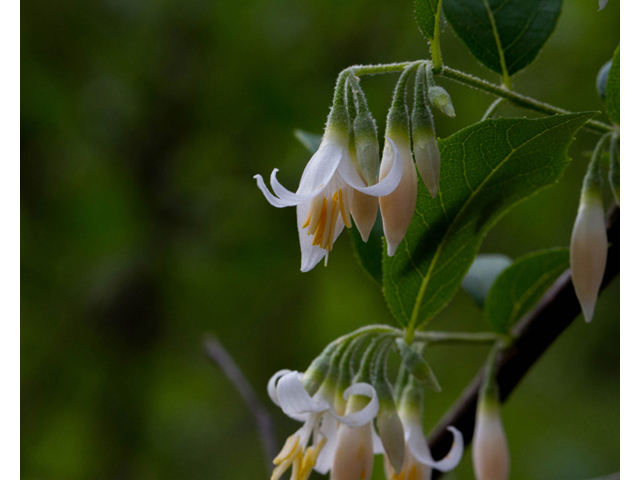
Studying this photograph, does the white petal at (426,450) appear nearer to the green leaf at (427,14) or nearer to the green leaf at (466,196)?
the green leaf at (466,196)

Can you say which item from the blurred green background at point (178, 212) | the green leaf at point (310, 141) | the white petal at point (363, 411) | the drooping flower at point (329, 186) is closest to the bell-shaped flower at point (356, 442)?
the white petal at point (363, 411)

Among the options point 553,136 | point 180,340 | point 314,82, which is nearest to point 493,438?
point 553,136

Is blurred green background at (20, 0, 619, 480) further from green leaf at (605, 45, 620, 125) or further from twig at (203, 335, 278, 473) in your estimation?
green leaf at (605, 45, 620, 125)

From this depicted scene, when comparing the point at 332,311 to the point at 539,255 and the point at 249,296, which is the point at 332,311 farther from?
the point at 539,255

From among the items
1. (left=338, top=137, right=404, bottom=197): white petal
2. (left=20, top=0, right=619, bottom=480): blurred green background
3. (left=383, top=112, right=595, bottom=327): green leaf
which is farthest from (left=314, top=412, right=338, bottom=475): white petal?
(left=20, top=0, right=619, bottom=480): blurred green background

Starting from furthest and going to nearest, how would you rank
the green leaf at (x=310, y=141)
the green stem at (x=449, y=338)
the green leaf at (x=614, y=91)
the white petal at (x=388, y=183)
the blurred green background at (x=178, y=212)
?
the blurred green background at (x=178, y=212) < the green leaf at (x=310, y=141) < the green stem at (x=449, y=338) < the green leaf at (x=614, y=91) < the white petal at (x=388, y=183)

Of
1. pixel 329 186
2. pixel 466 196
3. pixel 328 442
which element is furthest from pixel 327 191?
pixel 328 442

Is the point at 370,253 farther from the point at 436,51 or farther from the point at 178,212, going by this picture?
the point at 178,212
